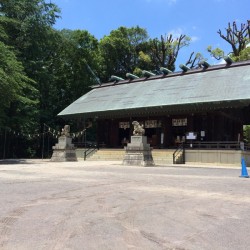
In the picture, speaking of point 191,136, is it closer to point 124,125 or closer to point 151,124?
point 151,124

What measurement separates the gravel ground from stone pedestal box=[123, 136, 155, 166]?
11.8 m

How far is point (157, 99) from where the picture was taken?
3372 cm

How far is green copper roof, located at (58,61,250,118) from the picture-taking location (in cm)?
2947

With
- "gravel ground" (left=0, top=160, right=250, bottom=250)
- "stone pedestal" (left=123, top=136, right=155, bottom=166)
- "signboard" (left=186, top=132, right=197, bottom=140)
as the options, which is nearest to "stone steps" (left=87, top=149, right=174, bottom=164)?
"signboard" (left=186, top=132, right=197, bottom=140)

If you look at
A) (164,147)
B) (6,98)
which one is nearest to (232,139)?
(164,147)

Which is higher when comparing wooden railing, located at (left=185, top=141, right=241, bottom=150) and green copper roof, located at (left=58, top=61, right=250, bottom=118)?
green copper roof, located at (left=58, top=61, right=250, bottom=118)

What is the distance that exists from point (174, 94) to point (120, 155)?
7013mm

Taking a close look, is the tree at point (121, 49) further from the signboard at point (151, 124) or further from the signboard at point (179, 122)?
the signboard at point (179, 122)

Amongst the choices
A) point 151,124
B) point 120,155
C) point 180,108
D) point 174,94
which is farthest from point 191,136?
point 120,155

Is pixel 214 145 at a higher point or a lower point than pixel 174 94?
lower

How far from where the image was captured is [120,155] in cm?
3372

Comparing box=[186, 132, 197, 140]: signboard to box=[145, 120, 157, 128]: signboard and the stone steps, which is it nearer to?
the stone steps

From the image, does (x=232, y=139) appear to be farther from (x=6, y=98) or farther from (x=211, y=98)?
(x=6, y=98)

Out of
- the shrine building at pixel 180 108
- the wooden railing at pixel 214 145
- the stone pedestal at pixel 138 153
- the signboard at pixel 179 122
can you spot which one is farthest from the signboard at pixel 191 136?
the stone pedestal at pixel 138 153
